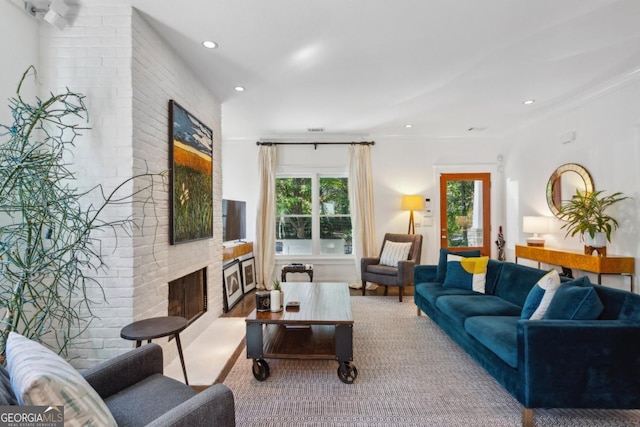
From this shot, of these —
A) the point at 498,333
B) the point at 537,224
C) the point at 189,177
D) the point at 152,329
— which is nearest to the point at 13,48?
the point at 189,177

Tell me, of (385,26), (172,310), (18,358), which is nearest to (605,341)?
(385,26)

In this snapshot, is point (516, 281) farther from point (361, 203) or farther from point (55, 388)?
point (55, 388)

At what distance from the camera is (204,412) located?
110cm

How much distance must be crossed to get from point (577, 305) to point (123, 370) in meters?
2.58

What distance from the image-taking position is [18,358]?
0.98 m

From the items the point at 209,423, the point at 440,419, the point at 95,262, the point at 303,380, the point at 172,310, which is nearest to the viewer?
the point at 209,423

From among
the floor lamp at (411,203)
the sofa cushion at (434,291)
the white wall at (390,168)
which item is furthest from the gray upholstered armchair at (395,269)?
the sofa cushion at (434,291)

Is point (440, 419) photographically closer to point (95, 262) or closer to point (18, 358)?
point (18, 358)

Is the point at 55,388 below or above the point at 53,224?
below

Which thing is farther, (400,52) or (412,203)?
(412,203)

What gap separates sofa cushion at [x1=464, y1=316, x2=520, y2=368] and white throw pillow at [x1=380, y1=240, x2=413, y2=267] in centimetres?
226

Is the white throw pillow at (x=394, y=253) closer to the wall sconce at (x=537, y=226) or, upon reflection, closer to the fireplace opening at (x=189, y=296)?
the wall sconce at (x=537, y=226)

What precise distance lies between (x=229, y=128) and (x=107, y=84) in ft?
9.32

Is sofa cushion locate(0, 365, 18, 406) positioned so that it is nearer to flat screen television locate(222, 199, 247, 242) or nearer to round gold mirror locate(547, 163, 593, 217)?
flat screen television locate(222, 199, 247, 242)
